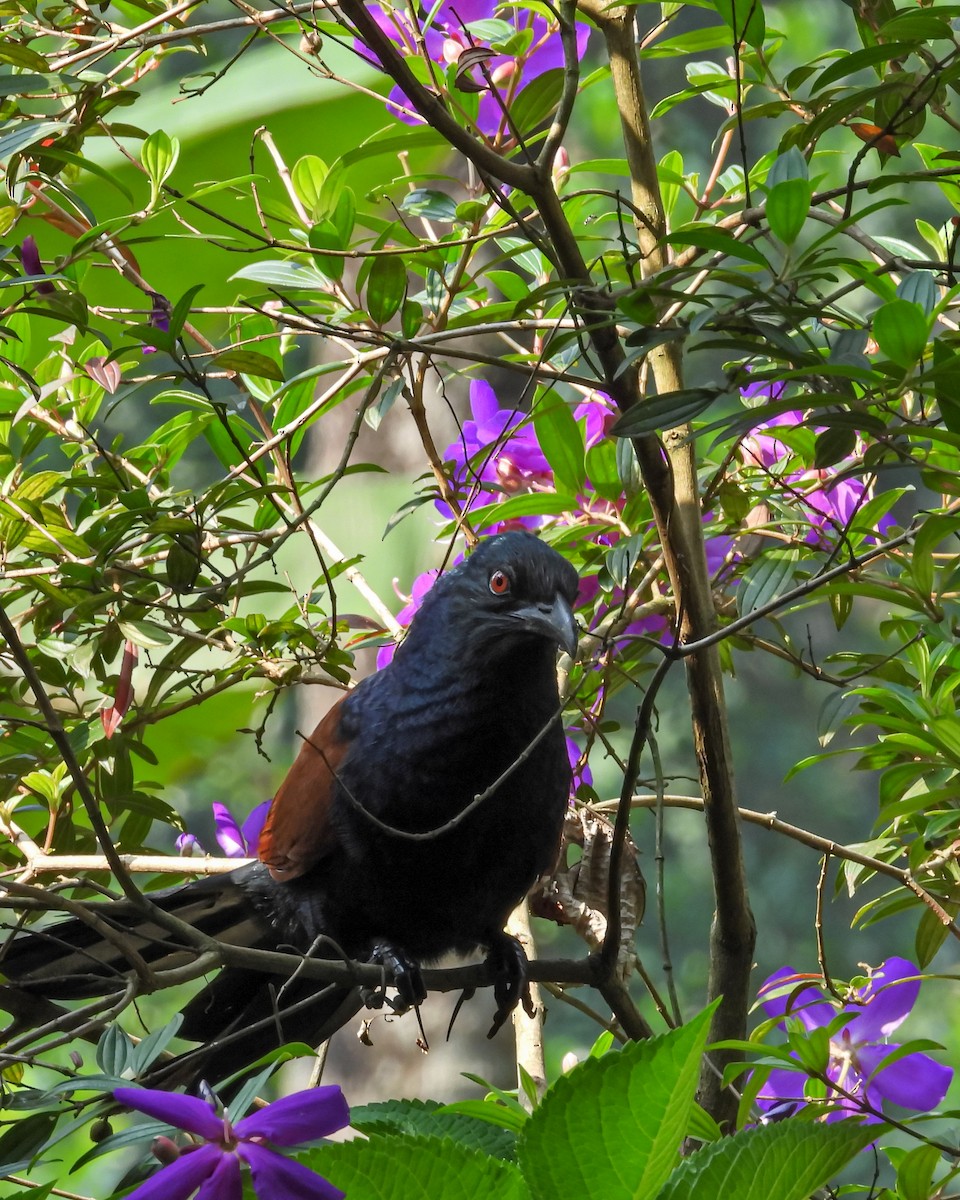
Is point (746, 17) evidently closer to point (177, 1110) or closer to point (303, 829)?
point (177, 1110)

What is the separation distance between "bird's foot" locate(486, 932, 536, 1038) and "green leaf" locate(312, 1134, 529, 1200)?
710mm

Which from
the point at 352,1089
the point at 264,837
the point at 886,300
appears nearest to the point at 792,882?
the point at 352,1089

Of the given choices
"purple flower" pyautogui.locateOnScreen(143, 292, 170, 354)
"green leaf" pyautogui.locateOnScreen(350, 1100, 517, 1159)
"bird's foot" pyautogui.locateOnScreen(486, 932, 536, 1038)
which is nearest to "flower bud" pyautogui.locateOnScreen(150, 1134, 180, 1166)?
"green leaf" pyautogui.locateOnScreen(350, 1100, 517, 1159)

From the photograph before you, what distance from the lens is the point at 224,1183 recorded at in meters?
0.49

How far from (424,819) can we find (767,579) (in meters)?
0.49

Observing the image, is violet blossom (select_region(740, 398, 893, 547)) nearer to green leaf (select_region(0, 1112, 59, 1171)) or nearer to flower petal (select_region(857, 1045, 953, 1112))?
flower petal (select_region(857, 1045, 953, 1112))

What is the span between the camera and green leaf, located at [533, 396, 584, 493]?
122cm

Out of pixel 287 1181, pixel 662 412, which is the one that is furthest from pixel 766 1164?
pixel 662 412

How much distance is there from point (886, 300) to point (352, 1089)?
2731mm

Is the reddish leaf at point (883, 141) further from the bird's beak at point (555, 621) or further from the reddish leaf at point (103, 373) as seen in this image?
the reddish leaf at point (103, 373)

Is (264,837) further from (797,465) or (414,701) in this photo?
(797,465)

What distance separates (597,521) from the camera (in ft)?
4.29

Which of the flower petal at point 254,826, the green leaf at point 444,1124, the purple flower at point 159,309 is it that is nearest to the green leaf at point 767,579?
the green leaf at point 444,1124

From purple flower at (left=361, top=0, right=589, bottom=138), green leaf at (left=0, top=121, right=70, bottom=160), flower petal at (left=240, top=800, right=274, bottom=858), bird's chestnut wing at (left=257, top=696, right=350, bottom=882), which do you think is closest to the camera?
green leaf at (left=0, top=121, right=70, bottom=160)
